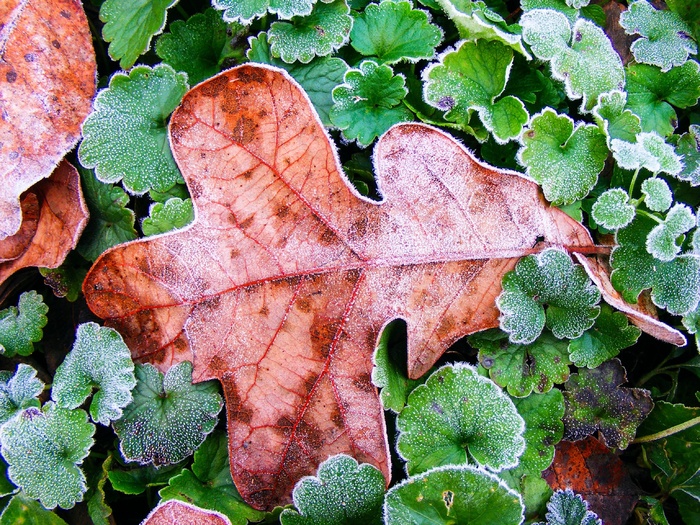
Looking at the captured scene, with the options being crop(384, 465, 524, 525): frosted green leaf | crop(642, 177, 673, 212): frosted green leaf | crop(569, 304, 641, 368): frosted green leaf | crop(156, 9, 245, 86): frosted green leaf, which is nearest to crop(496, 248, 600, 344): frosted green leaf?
crop(569, 304, 641, 368): frosted green leaf

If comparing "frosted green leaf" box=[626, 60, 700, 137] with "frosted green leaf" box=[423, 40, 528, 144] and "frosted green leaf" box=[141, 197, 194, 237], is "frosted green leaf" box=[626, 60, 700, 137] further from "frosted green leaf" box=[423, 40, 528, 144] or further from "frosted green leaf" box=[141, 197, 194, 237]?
"frosted green leaf" box=[141, 197, 194, 237]

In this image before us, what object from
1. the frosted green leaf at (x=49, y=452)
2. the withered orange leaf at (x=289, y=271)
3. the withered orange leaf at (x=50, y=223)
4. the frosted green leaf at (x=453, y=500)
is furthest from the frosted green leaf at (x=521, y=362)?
the withered orange leaf at (x=50, y=223)

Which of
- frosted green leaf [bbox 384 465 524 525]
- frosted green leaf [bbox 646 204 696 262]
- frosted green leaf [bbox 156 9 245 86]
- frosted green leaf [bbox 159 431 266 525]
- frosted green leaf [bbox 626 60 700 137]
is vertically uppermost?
frosted green leaf [bbox 156 9 245 86]

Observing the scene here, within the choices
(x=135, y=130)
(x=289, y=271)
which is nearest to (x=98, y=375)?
(x=289, y=271)

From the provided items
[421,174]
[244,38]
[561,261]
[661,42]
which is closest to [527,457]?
[561,261]

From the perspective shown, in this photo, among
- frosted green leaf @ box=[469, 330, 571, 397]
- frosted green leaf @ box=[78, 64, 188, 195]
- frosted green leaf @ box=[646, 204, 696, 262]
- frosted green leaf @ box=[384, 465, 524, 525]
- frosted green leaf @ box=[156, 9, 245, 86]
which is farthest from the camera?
frosted green leaf @ box=[156, 9, 245, 86]

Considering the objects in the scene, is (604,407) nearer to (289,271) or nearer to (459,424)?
(459,424)

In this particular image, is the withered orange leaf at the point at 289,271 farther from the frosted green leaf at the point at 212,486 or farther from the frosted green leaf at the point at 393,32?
the frosted green leaf at the point at 393,32
